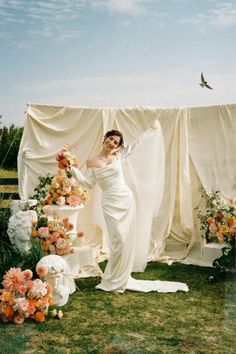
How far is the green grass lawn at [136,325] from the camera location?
4176 mm

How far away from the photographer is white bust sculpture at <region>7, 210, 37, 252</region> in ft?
18.0

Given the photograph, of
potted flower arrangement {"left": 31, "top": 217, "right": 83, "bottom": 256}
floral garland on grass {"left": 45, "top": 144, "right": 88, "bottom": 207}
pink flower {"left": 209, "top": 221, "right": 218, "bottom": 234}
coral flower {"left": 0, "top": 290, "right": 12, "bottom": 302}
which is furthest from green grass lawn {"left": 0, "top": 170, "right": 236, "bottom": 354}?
floral garland on grass {"left": 45, "top": 144, "right": 88, "bottom": 207}

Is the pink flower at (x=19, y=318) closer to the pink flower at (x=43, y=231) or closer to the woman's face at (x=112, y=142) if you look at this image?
the pink flower at (x=43, y=231)

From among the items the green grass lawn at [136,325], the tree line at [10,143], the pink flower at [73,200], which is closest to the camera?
the green grass lawn at [136,325]

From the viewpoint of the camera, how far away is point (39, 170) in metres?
7.80

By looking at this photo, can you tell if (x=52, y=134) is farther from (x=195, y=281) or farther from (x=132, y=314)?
(x=132, y=314)

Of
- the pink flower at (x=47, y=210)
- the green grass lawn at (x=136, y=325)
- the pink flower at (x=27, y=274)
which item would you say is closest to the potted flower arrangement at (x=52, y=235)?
the pink flower at (x=47, y=210)

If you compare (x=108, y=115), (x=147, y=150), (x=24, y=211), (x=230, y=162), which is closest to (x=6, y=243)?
(x=24, y=211)

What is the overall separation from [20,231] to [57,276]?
0.80 meters

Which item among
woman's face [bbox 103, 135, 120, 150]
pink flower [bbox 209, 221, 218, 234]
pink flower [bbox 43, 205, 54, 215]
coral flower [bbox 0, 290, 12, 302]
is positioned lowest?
coral flower [bbox 0, 290, 12, 302]

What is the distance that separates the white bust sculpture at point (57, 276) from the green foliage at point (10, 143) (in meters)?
2.28

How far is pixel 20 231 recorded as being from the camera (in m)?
5.48

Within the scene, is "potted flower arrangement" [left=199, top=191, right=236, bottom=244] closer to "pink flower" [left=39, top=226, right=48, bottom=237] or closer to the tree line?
"pink flower" [left=39, top=226, right=48, bottom=237]

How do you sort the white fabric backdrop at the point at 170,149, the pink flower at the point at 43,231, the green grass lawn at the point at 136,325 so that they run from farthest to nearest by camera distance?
1. the white fabric backdrop at the point at 170,149
2. the pink flower at the point at 43,231
3. the green grass lawn at the point at 136,325
